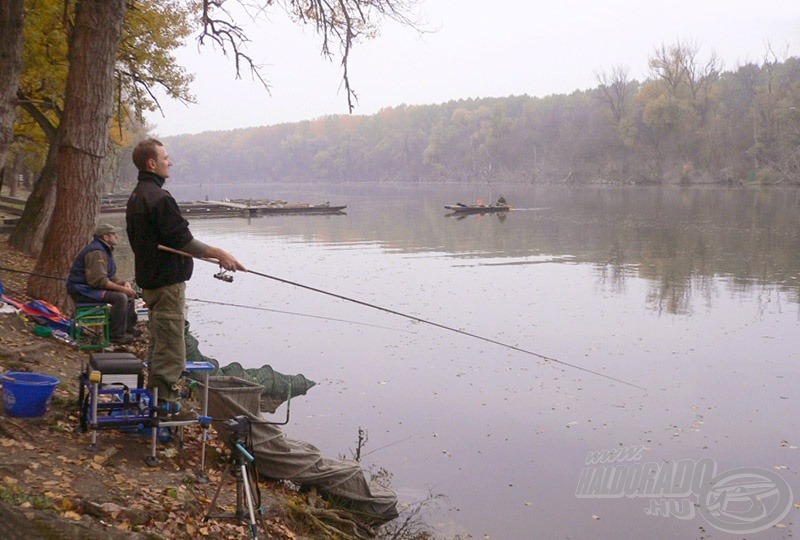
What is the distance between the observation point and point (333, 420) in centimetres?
952

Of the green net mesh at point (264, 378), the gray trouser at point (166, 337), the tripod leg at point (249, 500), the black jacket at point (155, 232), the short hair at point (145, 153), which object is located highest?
the short hair at point (145, 153)

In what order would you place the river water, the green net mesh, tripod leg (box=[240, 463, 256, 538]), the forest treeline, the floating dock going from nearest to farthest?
1. tripod leg (box=[240, 463, 256, 538])
2. the river water
3. the green net mesh
4. the floating dock
5. the forest treeline

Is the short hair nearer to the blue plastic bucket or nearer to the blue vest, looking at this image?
the blue plastic bucket

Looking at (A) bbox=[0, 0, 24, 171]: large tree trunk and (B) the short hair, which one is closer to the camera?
(B) the short hair

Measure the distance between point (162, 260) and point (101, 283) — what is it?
140 inches

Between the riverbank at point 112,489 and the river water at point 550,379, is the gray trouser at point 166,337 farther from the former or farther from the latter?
the river water at point 550,379

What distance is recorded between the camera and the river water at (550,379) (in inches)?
299

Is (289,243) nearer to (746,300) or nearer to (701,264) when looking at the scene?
(701,264)

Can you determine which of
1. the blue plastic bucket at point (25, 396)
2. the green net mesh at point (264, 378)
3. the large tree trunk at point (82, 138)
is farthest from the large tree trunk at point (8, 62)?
the blue plastic bucket at point (25, 396)

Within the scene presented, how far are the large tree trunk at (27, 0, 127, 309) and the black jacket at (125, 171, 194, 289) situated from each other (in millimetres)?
5015

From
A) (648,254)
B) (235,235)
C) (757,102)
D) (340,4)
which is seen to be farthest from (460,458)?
(757,102)

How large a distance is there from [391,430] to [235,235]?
2874 centimetres

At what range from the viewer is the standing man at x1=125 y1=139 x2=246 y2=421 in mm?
5555

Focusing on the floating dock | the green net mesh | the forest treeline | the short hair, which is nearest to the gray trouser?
the short hair
